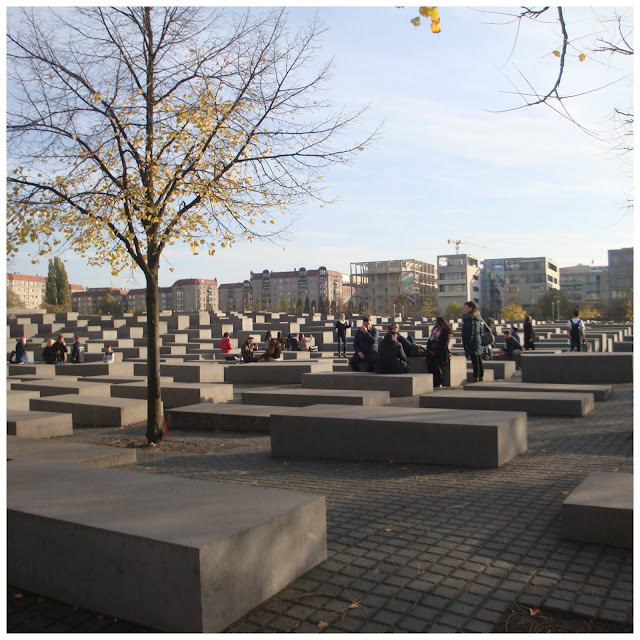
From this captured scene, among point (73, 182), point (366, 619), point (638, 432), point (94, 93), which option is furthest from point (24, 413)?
point (638, 432)

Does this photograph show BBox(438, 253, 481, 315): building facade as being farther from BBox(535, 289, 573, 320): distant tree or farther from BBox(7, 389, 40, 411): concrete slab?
BBox(7, 389, 40, 411): concrete slab

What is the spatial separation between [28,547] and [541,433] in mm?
6856

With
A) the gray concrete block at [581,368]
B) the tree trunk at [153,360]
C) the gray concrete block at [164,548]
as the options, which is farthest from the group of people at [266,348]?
the gray concrete block at [164,548]

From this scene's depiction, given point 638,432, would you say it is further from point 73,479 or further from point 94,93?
point 94,93

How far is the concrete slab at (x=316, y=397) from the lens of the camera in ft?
35.6

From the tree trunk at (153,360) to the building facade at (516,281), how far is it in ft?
431

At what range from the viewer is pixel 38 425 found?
31.6 feet

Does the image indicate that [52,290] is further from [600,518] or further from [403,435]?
[600,518]

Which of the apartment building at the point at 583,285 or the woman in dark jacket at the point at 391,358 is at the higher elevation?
the apartment building at the point at 583,285

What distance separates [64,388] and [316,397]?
6.14 meters

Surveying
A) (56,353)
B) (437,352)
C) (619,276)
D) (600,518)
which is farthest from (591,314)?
(600,518)

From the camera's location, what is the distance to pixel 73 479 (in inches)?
193

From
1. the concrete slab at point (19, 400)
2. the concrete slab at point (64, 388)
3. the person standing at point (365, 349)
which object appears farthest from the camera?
the person standing at point (365, 349)

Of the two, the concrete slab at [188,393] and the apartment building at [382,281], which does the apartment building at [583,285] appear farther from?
the concrete slab at [188,393]
